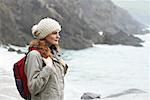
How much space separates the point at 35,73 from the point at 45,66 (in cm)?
9

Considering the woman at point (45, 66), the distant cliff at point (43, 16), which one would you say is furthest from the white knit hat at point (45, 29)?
the distant cliff at point (43, 16)

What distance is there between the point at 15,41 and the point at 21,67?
34810 millimetres

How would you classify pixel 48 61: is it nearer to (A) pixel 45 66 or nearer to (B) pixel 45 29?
(A) pixel 45 66

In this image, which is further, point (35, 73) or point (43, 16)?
point (43, 16)

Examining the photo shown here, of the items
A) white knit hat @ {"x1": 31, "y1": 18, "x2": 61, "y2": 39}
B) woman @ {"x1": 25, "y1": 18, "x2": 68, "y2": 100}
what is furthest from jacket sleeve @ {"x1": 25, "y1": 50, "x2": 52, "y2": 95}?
white knit hat @ {"x1": 31, "y1": 18, "x2": 61, "y2": 39}

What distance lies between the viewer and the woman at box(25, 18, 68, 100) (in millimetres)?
2941

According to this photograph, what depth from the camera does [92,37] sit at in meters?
50.5

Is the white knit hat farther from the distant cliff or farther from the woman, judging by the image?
the distant cliff

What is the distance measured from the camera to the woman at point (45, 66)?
9.65 ft

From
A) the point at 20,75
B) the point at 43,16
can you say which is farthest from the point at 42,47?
the point at 43,16

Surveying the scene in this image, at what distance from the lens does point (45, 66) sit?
9.70 ft

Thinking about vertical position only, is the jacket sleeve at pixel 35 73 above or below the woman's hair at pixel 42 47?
below

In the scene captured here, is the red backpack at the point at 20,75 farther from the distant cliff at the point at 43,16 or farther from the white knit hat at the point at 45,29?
the distant cliff at the point at 43,16

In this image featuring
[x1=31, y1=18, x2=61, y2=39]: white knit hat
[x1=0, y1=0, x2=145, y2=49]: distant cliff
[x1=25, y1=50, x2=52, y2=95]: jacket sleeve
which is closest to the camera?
[x1=25, y1=50, x2=52, y2=95]: jacket sleeve
